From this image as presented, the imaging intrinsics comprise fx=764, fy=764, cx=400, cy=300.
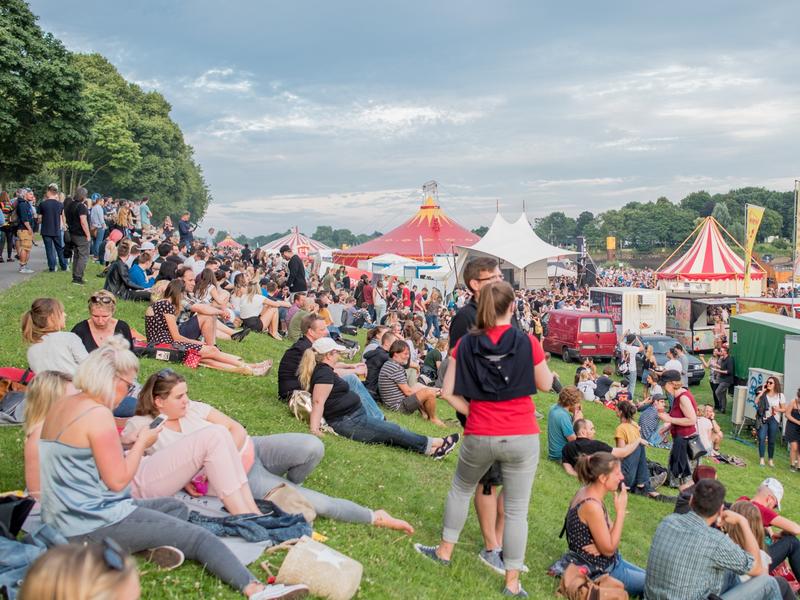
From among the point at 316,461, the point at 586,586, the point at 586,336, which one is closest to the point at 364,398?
the point at 316,461

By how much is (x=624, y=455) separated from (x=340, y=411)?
3.89 meters

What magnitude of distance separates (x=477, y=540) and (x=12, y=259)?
2041cm

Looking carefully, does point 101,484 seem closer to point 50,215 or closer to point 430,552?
point 430,552

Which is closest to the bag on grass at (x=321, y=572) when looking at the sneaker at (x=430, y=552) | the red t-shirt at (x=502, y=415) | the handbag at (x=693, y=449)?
the sneaker at (x=430, y=552)

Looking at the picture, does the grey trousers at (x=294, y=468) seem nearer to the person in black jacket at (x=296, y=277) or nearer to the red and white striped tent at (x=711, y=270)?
the person in black jacket at (x=296, y=277)

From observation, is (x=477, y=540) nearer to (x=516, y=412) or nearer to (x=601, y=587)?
(x=601, y=587)

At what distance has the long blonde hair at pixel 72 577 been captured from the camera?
2.23 m

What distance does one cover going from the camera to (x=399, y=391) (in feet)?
37.8

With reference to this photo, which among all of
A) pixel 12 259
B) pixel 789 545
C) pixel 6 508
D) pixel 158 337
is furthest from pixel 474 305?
pixel 12 259

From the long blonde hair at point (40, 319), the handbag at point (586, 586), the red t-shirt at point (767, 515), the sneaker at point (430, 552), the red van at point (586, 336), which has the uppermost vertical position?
the long blonde hair at point (40, 319)

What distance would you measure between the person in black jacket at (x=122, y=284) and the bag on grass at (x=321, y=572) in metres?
11.9

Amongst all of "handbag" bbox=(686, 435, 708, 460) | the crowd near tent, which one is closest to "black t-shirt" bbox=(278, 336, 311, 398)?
"handbag" bbox=(686, 435, 708, 460)

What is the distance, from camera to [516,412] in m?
5.11

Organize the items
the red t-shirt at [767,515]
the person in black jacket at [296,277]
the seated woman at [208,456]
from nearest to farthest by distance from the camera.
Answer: the seated woman at [208,456], the red t-shirt at [767,515], the person in black jacket at [296,277]
